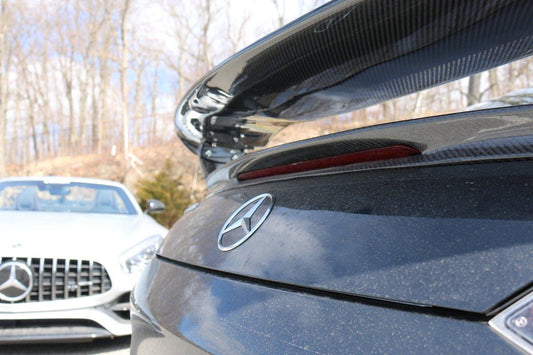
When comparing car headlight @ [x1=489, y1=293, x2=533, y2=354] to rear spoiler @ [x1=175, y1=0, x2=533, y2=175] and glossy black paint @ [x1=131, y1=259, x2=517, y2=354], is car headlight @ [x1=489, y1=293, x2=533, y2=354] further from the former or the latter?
rear spoiler @ [x1=175, y1=0, x2=533, y2=175]

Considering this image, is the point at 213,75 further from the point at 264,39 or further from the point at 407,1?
the point at 407,1

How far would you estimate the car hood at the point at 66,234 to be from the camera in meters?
3.20

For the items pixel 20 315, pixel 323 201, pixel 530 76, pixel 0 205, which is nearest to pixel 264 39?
pixel 323 201

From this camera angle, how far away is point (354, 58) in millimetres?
1188

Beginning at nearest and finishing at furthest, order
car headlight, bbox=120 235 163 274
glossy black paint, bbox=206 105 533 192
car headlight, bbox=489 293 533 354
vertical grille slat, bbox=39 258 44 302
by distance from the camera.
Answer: car headlight, bbox=489 293 533 354 < glossy black paint, bbox=206 105 533 192 < vertical grille slat, bbox=39 258 44 302 < car headlight, bbox=120 235 163 274

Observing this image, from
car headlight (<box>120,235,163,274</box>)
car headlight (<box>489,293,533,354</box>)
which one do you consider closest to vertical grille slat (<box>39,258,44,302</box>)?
car headlight (<box>120,235,163,274</box>)

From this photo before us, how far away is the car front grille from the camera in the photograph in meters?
3.10

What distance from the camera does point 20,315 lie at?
2984 mm

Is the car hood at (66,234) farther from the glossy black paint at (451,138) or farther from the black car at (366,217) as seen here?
the glossy black paint at (451,138)

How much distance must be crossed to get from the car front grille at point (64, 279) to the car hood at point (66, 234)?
52mm

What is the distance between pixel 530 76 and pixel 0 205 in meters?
4.87

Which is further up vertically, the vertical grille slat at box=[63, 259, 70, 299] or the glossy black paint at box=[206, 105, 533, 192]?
the glossy black paint at box=[206, 105, 533, 192]

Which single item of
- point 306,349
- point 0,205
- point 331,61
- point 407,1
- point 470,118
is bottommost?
point 0,205

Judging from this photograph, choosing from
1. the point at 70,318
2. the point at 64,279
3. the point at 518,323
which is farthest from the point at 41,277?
the point at 518,323
